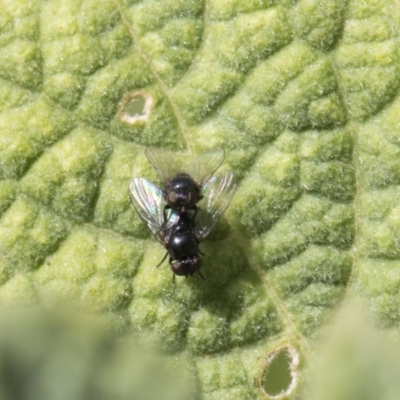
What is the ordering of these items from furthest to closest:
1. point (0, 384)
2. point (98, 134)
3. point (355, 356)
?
1. point (0, 384)
2. point (98, 134)
3. point (355, 356)

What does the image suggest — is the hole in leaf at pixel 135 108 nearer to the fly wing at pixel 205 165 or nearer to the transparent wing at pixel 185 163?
the transparent wing at pixel 185 163

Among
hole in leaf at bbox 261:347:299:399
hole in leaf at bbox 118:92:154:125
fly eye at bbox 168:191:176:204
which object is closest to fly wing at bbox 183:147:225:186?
fly eye at bbox 168:191:176:204

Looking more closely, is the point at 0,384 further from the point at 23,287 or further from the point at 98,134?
the point at 98,134

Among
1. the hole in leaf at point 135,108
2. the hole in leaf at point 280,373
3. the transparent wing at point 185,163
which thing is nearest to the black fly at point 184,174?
the transparent wing at point 185,163

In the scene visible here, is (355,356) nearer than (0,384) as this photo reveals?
Yes

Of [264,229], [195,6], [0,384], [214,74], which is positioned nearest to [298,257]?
[264,229]

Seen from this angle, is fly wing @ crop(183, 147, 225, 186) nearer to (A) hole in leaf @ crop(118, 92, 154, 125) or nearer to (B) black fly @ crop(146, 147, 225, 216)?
(B) black fly @ crop(146, 147, 225, 216)

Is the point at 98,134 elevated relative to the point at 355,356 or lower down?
elevated
